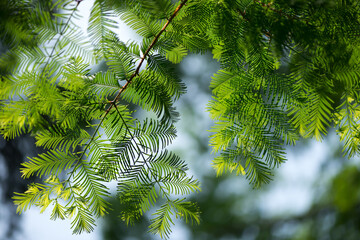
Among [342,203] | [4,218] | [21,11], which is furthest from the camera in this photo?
[4,218]

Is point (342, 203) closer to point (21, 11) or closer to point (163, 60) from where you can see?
point (163, 60)

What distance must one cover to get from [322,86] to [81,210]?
0.38 meters

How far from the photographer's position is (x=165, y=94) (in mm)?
448

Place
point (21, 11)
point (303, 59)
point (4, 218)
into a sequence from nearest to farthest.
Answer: point (21, 11) → point (303, 59) → point (4, 218)

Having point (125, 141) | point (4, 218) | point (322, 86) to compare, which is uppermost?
point (322, 86)

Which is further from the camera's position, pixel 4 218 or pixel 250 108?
pixel 4 218

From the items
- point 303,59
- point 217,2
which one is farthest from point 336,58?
point 217,2

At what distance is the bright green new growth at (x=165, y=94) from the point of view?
41cm

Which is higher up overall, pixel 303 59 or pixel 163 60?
pixel 303 59

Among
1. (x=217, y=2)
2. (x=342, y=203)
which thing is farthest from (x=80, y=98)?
(x=342, y=203)

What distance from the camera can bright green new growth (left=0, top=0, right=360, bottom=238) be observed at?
0.41 m

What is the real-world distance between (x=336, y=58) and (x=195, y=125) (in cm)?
228

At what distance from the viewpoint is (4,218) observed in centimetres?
185

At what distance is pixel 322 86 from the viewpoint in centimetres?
46
